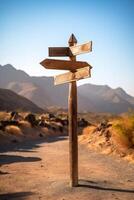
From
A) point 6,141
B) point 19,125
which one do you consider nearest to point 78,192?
point 6,141

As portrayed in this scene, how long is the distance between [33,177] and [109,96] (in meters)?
167

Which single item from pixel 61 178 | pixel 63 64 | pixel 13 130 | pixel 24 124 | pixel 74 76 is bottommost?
pixel 61 178

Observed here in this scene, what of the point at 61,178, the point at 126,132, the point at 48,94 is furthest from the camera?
the point at 48,94

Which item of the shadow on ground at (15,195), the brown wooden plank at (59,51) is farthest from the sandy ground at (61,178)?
the brown wooden plank at (59,51)

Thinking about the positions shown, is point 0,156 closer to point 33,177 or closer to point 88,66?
point 33,177

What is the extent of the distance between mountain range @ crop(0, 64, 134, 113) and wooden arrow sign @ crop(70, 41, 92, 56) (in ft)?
416

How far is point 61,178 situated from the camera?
10891mm

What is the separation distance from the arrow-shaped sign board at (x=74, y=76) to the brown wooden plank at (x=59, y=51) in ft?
1.92

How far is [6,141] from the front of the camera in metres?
24.0

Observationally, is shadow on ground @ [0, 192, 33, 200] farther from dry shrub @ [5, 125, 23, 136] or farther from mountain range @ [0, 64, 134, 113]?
mountain range @ [0, 64, 134, 113]

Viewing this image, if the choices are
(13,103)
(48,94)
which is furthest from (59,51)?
(48,94)

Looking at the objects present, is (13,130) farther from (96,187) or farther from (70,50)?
(96,187)

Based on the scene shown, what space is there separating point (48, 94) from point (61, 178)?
5809 inches

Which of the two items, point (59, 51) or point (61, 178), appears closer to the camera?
point (59, 51)
